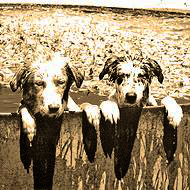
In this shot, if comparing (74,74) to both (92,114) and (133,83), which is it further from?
(133,83)

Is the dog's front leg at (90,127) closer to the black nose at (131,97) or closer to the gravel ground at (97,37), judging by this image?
the black nose at (131,97)

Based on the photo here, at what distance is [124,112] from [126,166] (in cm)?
52

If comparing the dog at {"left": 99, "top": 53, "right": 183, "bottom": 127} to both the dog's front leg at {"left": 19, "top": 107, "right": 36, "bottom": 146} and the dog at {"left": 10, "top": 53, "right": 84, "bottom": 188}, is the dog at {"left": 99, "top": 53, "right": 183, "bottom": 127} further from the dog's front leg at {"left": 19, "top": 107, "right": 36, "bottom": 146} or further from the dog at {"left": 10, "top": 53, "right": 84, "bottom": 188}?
the dog's front leg at {"left": 19, "top": 107, "right": 36, "bottom": 146}

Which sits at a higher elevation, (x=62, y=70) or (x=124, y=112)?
(x=62, y=70)

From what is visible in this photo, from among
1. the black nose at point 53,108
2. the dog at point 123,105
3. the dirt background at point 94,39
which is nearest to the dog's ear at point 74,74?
the dog at point 123,105

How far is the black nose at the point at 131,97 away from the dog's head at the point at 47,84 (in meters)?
0.52

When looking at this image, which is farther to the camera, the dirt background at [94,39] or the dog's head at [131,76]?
the dirt background at [94,39]

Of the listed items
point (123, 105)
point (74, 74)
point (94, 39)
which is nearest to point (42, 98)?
point (74, 74)

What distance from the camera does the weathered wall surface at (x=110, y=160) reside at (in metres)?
4.30

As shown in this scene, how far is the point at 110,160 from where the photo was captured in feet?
15.4

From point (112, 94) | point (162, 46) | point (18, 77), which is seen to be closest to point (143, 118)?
point (112, 94)

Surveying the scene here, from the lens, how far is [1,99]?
9.50 meters

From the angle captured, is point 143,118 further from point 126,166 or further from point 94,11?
point 94,11

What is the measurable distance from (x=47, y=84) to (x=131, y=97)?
89cm
